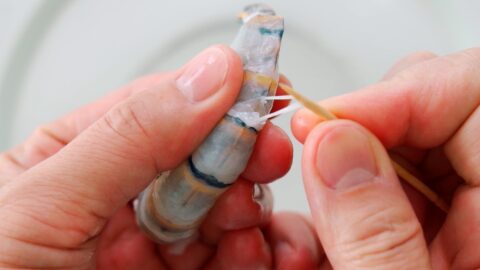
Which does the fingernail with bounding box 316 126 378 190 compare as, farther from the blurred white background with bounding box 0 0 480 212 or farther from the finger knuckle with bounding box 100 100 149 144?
the blurred white background with bounding box 0 0 480 212

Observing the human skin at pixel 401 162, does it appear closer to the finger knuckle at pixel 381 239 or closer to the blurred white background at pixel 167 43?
the finger knuckle at pixel 381 239

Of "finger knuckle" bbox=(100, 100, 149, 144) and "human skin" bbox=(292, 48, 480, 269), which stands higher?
"finger knuckle" bbox=(100, 100, 149, 144)

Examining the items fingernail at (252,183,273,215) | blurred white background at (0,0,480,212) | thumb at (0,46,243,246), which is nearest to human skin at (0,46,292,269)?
thumb at (0,46,243,246)

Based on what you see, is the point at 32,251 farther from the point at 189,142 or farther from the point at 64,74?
the point at 64,74

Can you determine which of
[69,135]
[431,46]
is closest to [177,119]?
[69,135]

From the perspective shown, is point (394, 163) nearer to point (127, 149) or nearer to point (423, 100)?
point (423, 100)

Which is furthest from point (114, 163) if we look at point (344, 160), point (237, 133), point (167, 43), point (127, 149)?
point (167, 43)
